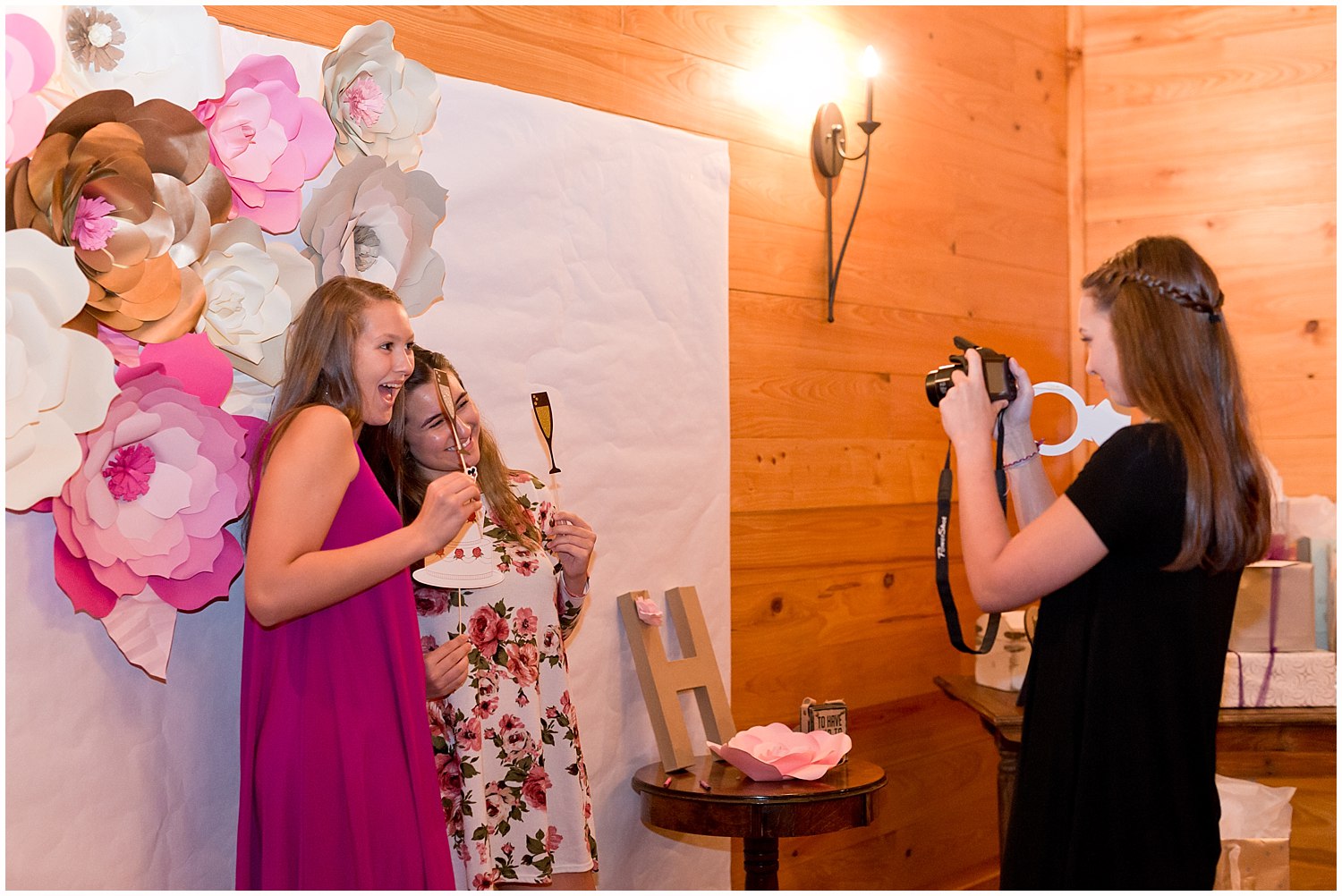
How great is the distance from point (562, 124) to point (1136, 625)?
3.97ft

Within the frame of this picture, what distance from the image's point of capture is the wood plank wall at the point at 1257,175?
2844 mm

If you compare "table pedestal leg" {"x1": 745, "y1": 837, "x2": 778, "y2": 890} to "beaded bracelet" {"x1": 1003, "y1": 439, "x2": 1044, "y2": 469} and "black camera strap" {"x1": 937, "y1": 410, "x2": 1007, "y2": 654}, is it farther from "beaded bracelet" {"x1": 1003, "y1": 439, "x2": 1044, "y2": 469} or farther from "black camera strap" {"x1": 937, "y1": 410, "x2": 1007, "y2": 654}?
"beaded bracelet" {"x1": 1003, "y1": 439, "x2": 1044, "y2": 469}

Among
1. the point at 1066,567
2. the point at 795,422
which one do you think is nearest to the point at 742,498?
the point at 795,422

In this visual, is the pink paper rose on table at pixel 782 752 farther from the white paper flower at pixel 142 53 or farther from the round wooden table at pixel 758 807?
the white paper flower at pixel 142 53

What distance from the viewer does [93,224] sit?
4.50 ft

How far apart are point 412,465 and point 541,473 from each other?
30 cm

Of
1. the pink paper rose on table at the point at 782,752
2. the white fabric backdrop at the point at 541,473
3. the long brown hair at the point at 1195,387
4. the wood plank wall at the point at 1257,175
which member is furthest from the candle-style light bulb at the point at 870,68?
the pink paper rose on table at the point at 782,752

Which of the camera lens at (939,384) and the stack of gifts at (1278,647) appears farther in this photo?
the stack of gifts at (1278,647)

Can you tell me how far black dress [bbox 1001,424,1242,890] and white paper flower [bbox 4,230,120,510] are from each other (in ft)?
3.62

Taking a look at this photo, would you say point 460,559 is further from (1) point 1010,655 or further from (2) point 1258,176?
(2) point 1258,176

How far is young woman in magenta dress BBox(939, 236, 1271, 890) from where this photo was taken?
1346 millimetres

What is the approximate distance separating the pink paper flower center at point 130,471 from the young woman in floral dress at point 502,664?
0.34 metres

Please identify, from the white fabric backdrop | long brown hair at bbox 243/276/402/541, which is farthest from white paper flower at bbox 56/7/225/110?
long brown hair at bbox 243/276/402/541

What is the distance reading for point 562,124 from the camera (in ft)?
6.66
